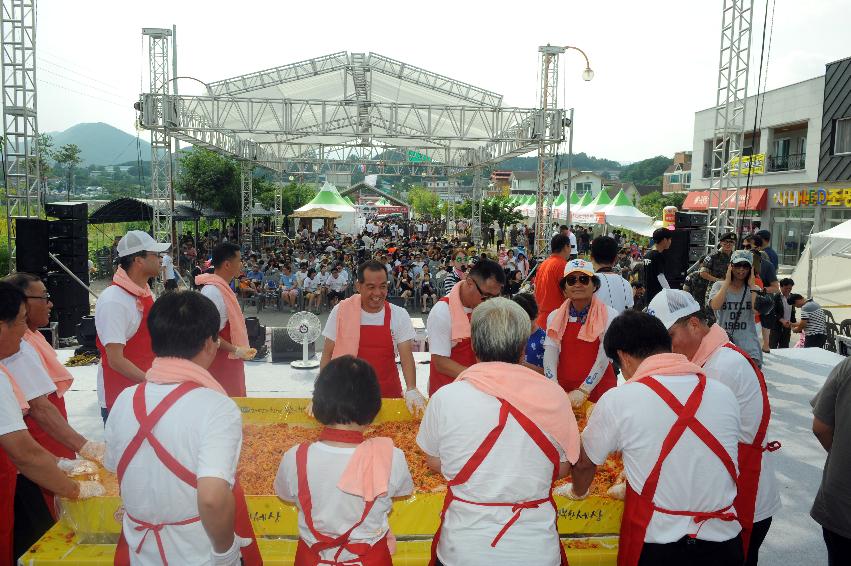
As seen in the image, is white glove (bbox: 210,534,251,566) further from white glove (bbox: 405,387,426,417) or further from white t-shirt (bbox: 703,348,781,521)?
white t-shirt (bbox: 703,348,781,521)

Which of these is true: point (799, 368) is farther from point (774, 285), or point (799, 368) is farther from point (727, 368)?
point (727, 368)

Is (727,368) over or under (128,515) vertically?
over

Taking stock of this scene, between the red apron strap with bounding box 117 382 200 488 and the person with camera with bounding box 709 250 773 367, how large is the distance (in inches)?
186

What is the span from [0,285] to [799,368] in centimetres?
807

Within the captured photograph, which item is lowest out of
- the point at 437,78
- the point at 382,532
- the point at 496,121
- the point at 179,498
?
the point at 382,532

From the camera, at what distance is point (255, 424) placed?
3.61 meters

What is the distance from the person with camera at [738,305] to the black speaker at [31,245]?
29.0ft

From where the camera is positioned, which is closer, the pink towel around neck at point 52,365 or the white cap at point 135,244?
the pink towel around neck at point 52,365

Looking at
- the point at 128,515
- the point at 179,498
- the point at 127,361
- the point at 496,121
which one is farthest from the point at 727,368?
the point at 496,121

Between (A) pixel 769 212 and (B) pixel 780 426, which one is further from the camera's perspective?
(A) pixel 769 212

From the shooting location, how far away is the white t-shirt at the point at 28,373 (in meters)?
2.53

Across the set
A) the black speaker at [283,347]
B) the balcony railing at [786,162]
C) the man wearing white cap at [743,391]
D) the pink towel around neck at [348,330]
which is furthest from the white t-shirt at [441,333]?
the balcony railing at [786,162]

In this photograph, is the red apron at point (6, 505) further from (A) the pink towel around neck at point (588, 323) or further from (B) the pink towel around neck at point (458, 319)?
(A) the pink towel around neck at point (588, 323)

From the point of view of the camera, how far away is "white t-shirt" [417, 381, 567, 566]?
1.87 m
